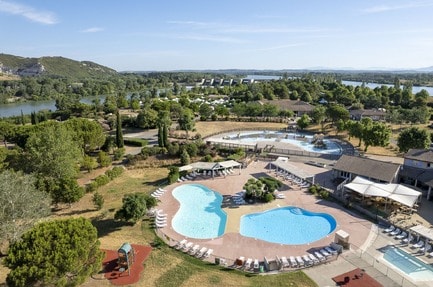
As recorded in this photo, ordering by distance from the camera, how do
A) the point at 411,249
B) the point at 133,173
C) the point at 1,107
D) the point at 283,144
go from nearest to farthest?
the point at 411,249
the point at 133,173
the point at 283,144
the point at 1,107

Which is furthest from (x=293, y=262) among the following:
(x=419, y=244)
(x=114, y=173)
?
(x=114, y=173)

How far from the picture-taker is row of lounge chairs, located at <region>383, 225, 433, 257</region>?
22.1 m

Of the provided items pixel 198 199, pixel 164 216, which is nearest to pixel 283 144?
pixel 198 199

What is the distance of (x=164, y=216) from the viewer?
27.7 metres

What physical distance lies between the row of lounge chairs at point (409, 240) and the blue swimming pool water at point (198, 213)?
46.7ft

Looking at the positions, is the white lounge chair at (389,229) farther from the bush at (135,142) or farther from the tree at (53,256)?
the bush at (135,142)

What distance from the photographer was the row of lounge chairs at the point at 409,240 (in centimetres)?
2208

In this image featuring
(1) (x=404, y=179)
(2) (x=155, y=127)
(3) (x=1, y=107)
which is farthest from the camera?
(3) (x=1, y=107)

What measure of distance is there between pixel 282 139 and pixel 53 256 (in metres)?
49.1

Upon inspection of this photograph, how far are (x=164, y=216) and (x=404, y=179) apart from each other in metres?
28.1

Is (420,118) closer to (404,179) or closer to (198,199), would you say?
(404,179)

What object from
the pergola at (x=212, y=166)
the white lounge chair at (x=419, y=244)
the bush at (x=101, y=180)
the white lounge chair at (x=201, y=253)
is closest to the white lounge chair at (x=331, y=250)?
the white lounge chair at (x=419, y=244)

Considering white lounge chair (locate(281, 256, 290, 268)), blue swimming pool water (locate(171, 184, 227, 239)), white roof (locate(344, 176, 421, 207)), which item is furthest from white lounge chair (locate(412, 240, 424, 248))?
blue swimming pool water (locate(171, 184, 227, 239))

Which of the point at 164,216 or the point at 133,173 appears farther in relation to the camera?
the point at 133,173
